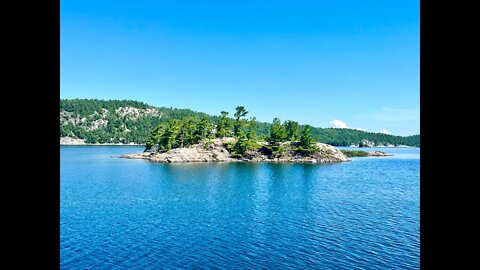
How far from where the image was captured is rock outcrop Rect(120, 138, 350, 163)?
9519 centimetres

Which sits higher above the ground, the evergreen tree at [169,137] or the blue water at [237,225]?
the evergreen tree at [169,137]

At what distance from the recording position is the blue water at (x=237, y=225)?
73.0 ft

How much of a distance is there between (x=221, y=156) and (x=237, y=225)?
6865cm

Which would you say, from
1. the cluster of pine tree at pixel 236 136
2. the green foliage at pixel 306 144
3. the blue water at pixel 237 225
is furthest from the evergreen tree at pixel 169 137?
the blue water at pixel 237 225

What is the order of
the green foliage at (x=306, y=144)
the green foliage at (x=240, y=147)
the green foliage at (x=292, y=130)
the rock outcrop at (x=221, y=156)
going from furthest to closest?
1. the green foliage at (x=292, y=130)
2. the green foliage at (x=306, y=144)
3. the green foliage at (x=240, y=147)
4. the rock outcrop at (x=221, y=156)

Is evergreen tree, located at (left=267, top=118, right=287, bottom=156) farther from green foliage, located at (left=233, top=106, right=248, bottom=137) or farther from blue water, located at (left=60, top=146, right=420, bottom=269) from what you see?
blue water, located at (left=60, top=146, right=420, bottom=269)

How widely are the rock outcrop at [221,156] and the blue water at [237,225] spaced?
3883 centimetres

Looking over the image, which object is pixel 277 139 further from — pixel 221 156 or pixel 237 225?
pixel 237 225

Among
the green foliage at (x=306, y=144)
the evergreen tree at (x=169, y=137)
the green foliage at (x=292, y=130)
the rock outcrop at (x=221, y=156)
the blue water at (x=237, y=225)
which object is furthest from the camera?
the green foliage at (x=292, y=130)

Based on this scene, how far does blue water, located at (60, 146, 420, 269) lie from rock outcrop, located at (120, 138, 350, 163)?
38.8m

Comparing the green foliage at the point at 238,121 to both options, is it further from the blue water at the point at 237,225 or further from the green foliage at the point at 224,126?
the blue water at the point at 237,225

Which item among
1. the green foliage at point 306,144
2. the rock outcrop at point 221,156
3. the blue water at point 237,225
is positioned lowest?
the blue water at point 237,225
